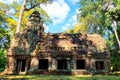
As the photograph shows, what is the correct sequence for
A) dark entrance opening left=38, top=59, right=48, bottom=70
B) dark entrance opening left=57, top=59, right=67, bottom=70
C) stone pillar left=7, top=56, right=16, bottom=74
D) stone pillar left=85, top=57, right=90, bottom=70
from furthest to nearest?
dark entrance opening left=38, top=59, right=48, bottom=70
dark entrance opening left=57, top=59, right=67, bottom=70
stone pillar left=85, top=57, right=90, bottom=70
stone pillar left=7, top=56, right=16, bottom=74

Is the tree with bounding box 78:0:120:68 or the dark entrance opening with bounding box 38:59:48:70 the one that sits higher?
the tree with bounding box 78:0:120:68

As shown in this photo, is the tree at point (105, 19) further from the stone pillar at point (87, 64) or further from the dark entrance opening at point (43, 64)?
the dark entrance opening at point (43, 64)

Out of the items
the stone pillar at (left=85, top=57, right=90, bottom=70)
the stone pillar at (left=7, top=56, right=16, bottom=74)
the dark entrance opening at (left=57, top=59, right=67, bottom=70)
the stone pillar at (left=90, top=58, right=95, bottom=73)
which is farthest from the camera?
the dark entrance opening at (left=57, top=59, right=67, bottom=70)

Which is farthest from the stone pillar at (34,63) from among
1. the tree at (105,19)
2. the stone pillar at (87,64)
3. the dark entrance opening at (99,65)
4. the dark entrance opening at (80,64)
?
the tree at (105,19)

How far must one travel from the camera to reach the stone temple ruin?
2653 centimetres

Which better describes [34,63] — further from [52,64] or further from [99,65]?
[99,65]

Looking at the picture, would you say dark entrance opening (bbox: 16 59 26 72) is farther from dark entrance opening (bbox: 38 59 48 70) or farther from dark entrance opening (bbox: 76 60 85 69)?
dark entrance opening (bbox: 76 60 85 69)

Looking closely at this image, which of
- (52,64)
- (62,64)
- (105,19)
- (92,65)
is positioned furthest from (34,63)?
(105,19)

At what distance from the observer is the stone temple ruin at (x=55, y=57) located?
87.0ft

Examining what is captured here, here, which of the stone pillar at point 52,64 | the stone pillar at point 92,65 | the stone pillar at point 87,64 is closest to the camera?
the stone pillar at point 52,64

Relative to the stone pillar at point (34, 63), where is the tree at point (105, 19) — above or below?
above

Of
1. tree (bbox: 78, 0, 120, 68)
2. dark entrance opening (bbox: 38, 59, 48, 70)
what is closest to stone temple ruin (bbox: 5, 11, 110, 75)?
dark entrance opening (bbox: 38, 59, 48, 70)

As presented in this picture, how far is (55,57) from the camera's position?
87.8 feet

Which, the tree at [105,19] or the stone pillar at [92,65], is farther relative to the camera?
the tree at [105,19]
